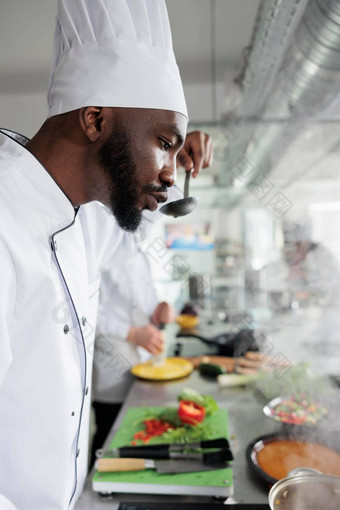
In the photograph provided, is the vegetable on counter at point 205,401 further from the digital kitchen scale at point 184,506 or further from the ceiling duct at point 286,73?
the ceiling duct at point 286,73

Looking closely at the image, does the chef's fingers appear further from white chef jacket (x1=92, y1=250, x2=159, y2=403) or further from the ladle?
the ladle

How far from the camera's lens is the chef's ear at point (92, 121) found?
29.5 inches

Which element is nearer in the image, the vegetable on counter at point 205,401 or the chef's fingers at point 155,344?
the vegetable on counter at point 205,401

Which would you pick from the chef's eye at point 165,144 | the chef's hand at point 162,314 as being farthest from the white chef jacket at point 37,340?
the chef's hand at point 162,314

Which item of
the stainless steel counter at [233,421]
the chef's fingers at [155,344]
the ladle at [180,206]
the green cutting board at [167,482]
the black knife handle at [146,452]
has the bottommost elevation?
the stainless steel counter at [233,421]

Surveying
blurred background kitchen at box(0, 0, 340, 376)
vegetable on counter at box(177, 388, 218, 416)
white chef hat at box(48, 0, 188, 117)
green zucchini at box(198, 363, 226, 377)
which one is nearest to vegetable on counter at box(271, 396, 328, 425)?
vegetable on counter at box(177, 388, 218, 416)

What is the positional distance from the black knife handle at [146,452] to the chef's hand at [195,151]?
0.70 metres

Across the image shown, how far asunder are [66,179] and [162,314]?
53.2 inches

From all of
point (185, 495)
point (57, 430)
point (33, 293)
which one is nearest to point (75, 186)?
point (33, 293)

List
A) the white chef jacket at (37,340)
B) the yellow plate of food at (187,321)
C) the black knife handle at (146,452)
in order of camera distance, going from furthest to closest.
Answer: the yellow plate of food at (187,321) < the black knife handle at (146,452) < the white chef jacket at (37,340)

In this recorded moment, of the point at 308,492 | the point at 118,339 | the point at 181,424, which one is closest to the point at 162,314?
the point at 118,339

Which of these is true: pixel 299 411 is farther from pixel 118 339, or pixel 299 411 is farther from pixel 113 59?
pixel 113 59

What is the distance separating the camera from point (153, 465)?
0.97 meters

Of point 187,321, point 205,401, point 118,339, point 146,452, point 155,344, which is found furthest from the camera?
point 187,321
